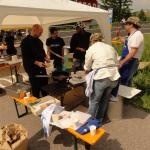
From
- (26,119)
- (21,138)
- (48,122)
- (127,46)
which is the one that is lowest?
(26,119)

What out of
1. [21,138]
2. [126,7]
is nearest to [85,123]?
[21,138]

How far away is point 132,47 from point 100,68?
1.11 m

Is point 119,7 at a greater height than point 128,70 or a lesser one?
greater

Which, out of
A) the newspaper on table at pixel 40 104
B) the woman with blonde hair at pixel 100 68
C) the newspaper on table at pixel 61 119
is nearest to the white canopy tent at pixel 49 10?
the woman with blonde hair at pixel 100 68

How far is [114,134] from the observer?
4.72 meters

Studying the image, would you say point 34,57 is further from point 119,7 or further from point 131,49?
point 119,7

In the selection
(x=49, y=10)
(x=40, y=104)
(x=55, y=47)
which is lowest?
(x=40, y=104)

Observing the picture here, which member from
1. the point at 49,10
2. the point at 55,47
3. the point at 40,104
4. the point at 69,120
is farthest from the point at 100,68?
the point at 55,47

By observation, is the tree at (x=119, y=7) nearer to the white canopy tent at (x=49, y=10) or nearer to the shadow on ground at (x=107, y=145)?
the white canopy tent at (x=49, y=10)

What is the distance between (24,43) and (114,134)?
104 inches

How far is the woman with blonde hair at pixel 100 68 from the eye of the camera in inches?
169

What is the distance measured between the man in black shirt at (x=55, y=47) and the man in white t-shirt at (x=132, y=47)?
9.10ft

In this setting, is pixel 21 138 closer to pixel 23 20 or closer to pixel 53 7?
pixel 53 7

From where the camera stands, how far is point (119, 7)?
5569cm
